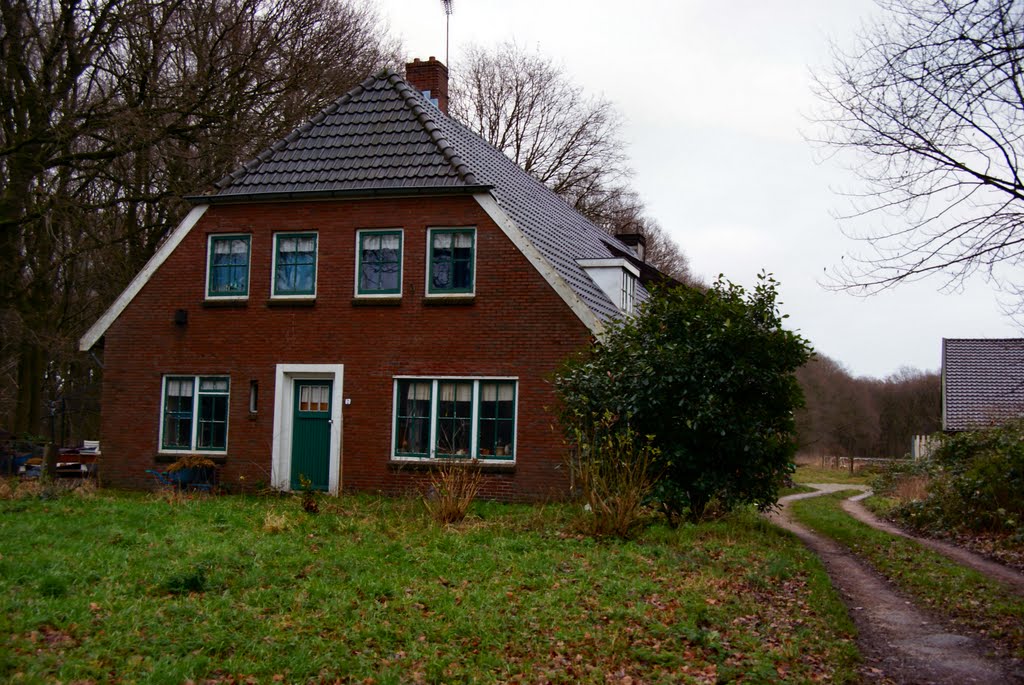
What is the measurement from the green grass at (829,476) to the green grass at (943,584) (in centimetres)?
2562

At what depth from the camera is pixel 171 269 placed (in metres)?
20.8

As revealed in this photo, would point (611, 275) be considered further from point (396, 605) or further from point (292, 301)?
point (396, 605)

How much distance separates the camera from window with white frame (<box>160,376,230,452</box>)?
797 inches

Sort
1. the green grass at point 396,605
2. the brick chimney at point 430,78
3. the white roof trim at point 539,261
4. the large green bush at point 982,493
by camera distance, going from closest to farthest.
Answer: the green grass at point 396,605 → the large green bush at point 982,493 → the white roof trim at point 539,261 → the brick chimney at point 430,78

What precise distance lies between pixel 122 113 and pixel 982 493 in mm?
18298

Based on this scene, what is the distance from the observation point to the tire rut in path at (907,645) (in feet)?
25.1

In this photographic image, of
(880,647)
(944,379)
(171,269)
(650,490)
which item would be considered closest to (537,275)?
(650,490)

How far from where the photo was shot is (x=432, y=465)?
61.2 feet

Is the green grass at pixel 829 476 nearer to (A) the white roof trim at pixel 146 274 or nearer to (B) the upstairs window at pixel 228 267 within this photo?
(B) the upstairs window at pixel 228 267

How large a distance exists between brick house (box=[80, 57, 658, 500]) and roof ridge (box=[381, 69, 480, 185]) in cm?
6

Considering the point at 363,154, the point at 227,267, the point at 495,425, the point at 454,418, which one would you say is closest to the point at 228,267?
the point at 227,267

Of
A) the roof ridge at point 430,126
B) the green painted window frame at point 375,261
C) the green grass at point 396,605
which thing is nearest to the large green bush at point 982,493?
the green grass at point 396,605

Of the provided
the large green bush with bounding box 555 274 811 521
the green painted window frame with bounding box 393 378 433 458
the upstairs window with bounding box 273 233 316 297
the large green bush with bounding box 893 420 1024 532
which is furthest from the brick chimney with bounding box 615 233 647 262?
the large green bush with bounding box 555 274 811 521

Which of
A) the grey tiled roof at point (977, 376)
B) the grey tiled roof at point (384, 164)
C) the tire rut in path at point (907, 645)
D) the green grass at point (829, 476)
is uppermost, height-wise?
the grey tiled roof at point (384, 164)
